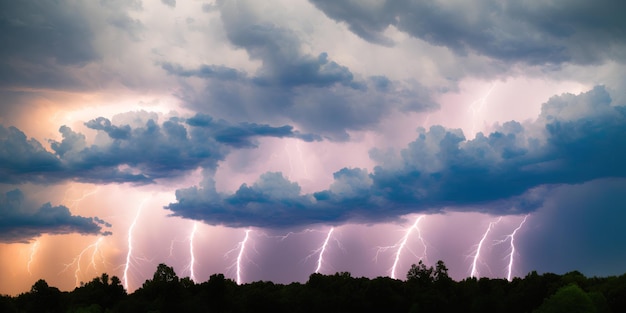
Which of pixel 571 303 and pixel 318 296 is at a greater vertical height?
pixel 318 296

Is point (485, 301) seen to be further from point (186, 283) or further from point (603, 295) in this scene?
point (186, 283)

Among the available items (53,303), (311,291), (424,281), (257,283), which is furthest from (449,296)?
(53,303)

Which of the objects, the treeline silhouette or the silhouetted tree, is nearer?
the silhouetted tree

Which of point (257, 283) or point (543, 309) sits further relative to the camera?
point (257, 283)

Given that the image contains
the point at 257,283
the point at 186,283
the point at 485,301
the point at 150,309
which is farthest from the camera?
the point at 257,283

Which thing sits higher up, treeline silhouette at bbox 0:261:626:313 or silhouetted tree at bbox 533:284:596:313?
treeline silhouette at bbox 0:261:626:313

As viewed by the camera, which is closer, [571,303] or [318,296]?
[571,303]

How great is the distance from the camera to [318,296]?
101 meters

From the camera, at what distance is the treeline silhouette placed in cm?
8862

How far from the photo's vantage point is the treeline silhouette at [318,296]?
291ft

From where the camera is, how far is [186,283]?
331ft

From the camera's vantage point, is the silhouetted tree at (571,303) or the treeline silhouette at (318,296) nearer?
the silhouetted tree at (571,303)

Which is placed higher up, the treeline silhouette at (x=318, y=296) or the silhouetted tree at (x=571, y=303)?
the treeline silhouette at (x=318, y=296)

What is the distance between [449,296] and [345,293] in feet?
53.0
